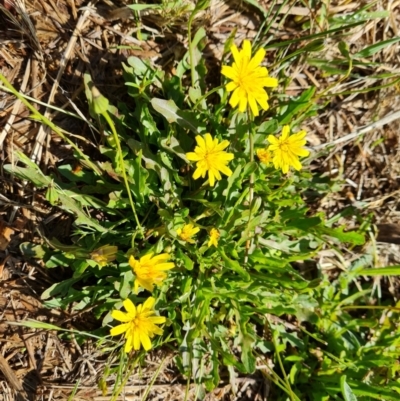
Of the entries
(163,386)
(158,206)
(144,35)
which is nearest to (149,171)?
(158,206)

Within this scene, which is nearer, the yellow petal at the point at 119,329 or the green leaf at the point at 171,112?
the yellow petal at the point at 119,329

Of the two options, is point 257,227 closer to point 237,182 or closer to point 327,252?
point 237,182

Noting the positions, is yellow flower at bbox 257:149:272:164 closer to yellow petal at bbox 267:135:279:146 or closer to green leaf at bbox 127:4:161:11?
yellow petal at bbox 267:135:279:146

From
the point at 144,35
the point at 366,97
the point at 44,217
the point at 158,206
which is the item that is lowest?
the point at 44,217

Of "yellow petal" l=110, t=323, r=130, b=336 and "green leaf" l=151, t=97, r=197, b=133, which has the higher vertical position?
"green leaf" l=151, t=97, r=197, b=133

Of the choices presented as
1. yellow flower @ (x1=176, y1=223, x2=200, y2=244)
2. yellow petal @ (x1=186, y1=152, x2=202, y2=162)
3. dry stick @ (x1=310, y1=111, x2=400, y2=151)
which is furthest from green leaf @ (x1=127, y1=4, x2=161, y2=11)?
dry stick @ (x1=310, y1=111, x2=400, y2=151)

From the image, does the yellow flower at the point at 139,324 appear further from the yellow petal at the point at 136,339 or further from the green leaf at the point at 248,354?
the green leaf at the point at 248,354

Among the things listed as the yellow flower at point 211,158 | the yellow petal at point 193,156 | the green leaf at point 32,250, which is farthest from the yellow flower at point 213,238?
the green leaf at point 32,250

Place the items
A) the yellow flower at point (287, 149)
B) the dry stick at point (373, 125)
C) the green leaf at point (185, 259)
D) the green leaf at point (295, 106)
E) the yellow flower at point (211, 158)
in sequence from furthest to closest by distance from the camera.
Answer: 1. the dry stick at point (373, 125)
2. the green leaf at point (295, 106)
3. the green leaf at point (185, 259)
4. the yellow flower at point (287, 149)
5. the yellow flower at point (211, 158)

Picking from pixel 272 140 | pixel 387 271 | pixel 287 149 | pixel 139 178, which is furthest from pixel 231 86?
pixel 387 271
